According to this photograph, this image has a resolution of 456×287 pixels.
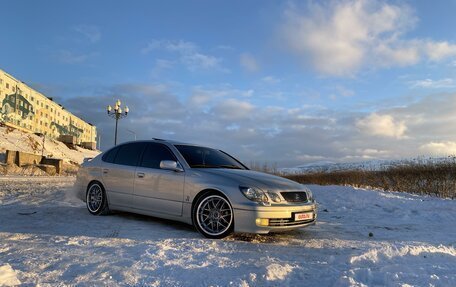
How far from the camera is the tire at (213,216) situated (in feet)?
19.4

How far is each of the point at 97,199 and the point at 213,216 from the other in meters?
2.91

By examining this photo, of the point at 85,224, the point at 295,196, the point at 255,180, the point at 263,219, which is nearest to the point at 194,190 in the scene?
the point at 255,180

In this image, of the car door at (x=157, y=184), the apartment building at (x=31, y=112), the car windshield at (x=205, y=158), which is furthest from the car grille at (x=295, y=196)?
the apartment building at (x=31, y=112)

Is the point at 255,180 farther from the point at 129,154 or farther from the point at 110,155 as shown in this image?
the point at 110,155

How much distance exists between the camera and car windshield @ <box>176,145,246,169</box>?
6883mm

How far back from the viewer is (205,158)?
7.17 metres

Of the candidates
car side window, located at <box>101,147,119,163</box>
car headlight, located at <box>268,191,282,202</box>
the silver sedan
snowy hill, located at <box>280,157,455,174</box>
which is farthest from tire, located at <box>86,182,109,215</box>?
snowy hill, located at <box>280,157,455,174</box>

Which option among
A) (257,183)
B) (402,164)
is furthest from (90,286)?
(402,164)

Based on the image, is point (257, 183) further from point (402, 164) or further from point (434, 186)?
point (402, 164)

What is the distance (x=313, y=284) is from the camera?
383cm

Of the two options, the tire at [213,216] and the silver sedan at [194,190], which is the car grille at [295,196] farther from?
the tire at [213,216]

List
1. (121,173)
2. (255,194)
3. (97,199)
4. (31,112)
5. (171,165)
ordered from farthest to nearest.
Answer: (31,112) < (97,199) < (121,173) < (171,165) < (255,194)

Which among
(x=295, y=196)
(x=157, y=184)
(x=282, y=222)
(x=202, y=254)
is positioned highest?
(x=157, y=184)

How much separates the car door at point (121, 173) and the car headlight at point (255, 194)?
2.37m
